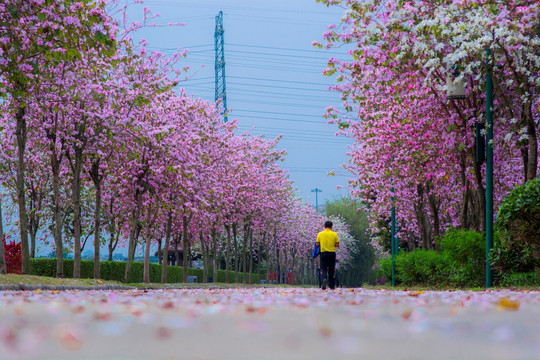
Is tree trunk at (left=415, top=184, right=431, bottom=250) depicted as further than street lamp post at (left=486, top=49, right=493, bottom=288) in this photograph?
Yes

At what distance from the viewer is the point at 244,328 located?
4875 mm

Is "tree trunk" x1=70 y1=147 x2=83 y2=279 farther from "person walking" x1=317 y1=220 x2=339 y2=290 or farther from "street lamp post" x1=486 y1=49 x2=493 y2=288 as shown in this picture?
"street lamp post" x1=486 y1=49 x2=493 y2=288

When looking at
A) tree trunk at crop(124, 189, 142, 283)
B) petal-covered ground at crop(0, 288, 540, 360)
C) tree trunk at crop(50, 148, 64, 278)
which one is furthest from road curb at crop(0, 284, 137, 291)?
petal-covered ground at crop(0, 288, 540, 360)

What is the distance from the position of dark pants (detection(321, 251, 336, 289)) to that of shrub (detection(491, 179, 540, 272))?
4.00 metres

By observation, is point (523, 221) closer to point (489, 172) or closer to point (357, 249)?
point (489, 172)

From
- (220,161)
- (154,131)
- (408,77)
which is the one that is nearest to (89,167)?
(154,131)

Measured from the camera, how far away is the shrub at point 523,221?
549 inches

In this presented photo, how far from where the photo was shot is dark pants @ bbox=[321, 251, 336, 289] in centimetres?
1720

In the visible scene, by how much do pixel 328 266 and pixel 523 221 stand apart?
5.04 m

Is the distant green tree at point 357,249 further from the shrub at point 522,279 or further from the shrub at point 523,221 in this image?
the shrub at point 523,221

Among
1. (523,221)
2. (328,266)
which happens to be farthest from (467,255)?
(523,221)

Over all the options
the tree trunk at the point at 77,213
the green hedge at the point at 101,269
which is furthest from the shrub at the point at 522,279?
the green hedge at the point at 101,269

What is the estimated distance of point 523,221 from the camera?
47.0ft

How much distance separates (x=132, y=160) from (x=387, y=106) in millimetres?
10077
